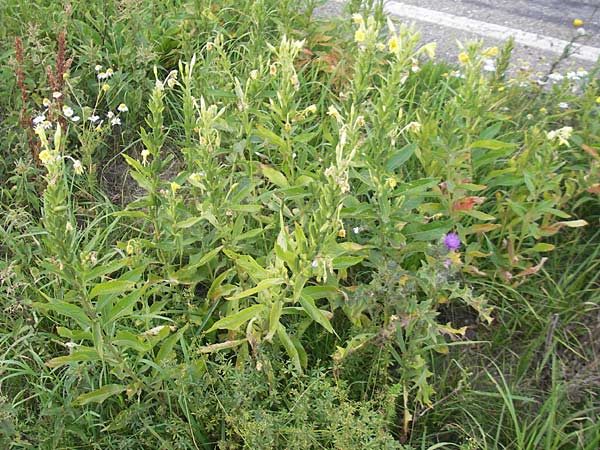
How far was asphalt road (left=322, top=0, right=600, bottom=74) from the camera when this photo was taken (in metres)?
4.27

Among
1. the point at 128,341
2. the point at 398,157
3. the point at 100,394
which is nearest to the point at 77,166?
the point at 128,341

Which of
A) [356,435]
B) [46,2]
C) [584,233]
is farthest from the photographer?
[46,2]

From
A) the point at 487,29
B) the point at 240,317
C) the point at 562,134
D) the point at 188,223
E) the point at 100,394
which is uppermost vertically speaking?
the point at 562,134

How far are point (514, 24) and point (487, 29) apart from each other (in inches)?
Answer: 9.1

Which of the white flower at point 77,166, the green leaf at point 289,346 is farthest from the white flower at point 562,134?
the white flower at point 77,166

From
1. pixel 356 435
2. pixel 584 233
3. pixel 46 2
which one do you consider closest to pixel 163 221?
pixel 356 435

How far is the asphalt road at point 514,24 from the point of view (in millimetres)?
4266

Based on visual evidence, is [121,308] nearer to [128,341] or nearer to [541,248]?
[128,341]

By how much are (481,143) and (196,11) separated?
1831mm

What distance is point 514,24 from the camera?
4594 millimetres

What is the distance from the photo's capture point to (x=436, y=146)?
104 inches

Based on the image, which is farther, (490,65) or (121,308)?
(490,65)

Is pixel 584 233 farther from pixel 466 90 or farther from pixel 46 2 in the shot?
pixel 46 2

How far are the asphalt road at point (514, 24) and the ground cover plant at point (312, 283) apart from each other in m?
1.26
